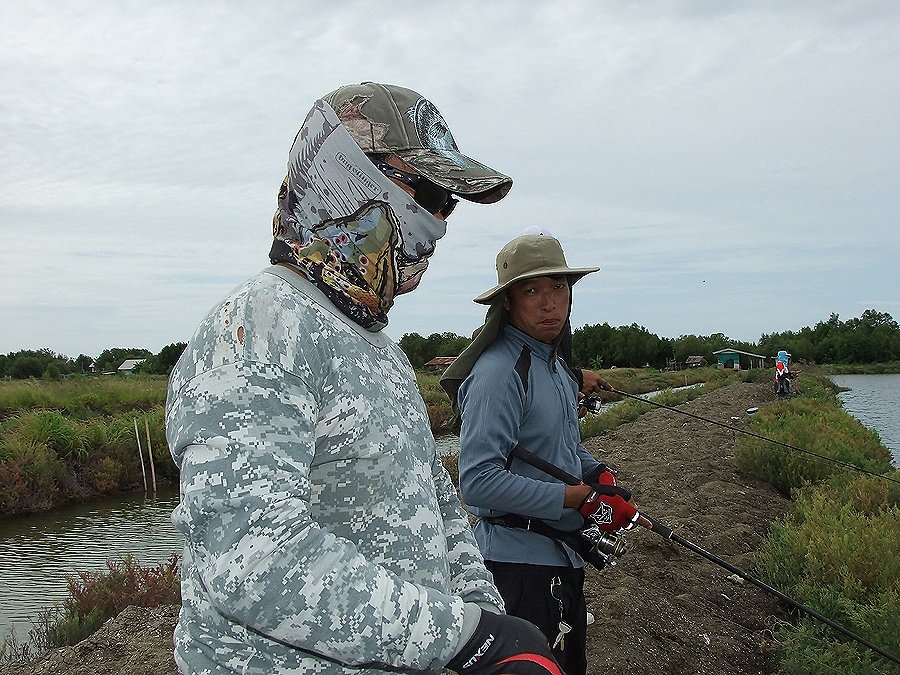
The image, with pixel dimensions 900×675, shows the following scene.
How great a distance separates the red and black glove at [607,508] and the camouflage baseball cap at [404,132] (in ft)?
5.86

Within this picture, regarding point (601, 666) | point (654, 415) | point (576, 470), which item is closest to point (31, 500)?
point (601, 666)

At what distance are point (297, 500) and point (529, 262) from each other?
2354 millimetres

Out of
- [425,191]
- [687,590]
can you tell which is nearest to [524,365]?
[425,191]

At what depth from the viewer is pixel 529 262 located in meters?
3.42

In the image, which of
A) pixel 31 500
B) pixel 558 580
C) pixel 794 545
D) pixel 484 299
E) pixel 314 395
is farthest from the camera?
pixel 31 500

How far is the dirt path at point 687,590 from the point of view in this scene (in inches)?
188

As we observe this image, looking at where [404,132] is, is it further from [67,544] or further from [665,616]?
[67,544]

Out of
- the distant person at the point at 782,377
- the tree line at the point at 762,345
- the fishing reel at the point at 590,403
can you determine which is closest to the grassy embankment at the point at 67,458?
the fishing reel at the point at 590,403

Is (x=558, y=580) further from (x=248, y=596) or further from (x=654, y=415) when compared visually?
(x=654, y=415)

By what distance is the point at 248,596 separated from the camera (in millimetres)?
1147

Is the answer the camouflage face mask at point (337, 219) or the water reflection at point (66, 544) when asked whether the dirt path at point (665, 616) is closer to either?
the water reflection at point (66, 544)

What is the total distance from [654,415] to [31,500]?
A: 1771 centimetres

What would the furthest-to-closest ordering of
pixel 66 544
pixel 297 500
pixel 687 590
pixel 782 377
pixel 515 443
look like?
pixel 782 377
pixel 66 544
pixel 687 590
pixel 515 443
pixel 297 500

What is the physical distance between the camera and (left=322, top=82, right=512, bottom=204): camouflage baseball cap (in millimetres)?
1576
